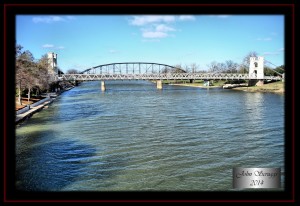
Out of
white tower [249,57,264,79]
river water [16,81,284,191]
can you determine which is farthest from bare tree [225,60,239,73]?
river water [16,81,284,191]

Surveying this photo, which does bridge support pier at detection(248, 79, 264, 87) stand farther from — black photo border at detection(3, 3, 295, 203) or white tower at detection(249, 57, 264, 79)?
black photo border at detection(3, 3, 295, 203)

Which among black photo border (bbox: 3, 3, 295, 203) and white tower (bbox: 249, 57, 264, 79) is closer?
black photo border (bbox: 3, 3, 295, 203)

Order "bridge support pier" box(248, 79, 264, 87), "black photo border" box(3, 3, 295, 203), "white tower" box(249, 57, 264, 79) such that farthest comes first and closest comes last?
"white tower" box(249, 57, 264, 79), "bridge support pier" box(248, 79, 264, 87), "black photo border" box(3, 3, 295, 203)

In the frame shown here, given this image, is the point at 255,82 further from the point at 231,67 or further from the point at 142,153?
the point at 142,153

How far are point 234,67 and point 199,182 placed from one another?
3762 inches

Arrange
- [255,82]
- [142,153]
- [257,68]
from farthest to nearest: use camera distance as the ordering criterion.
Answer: [257,68], [255,82], [142,153]
